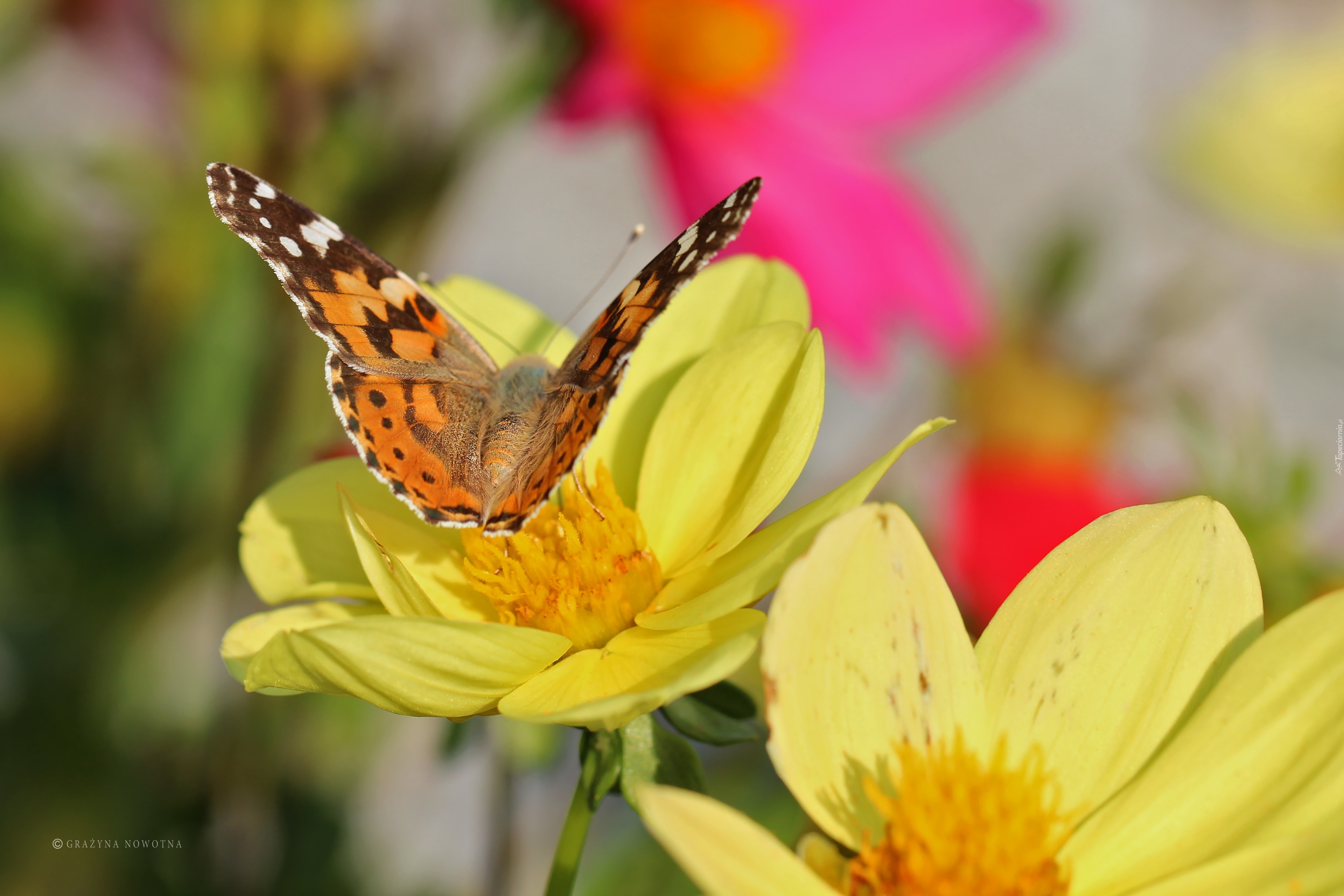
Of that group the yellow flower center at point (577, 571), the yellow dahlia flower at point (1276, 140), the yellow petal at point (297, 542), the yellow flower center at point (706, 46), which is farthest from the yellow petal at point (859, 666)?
the yellow dahlia flower at point (1276, 140)

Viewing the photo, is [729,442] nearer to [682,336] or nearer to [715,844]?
[682,336]

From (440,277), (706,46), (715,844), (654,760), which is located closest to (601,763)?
(654,760)

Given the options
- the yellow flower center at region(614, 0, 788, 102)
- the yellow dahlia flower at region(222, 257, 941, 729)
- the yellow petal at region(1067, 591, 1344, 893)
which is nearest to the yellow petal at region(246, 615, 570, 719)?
the yellow dahlia flower at region(222, 257, 941, 729)

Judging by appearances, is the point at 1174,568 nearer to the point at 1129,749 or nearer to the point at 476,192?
the point at 1129,749

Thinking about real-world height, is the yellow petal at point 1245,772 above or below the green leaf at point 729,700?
below

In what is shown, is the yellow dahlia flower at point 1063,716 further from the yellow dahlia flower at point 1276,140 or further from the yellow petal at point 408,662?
the yellow dahlia flower at point 1276,140

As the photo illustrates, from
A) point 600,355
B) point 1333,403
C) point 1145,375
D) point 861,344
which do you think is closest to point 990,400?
point 1145,375
